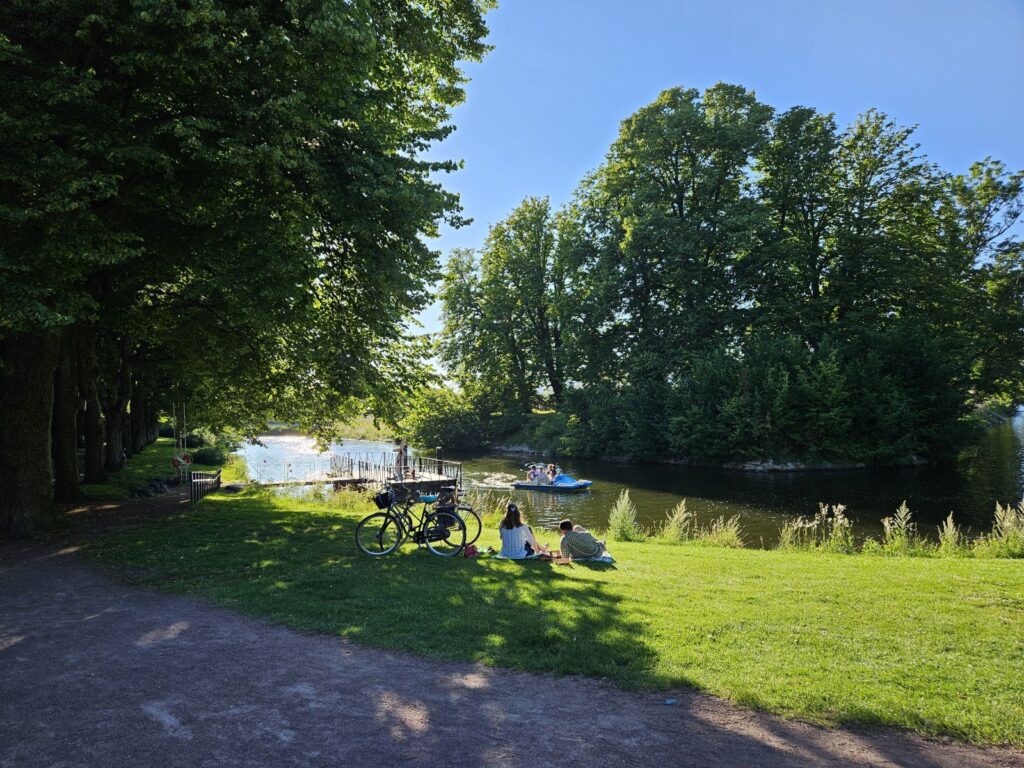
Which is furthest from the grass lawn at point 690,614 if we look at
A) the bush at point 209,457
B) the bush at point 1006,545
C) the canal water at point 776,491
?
the bush at point 209,457

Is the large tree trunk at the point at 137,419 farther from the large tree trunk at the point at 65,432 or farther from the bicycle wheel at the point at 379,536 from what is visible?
the bicycle wheel at the point at 379,536

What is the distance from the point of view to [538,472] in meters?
29.5

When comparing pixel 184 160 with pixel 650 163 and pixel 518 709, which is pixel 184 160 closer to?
pixel 518 709

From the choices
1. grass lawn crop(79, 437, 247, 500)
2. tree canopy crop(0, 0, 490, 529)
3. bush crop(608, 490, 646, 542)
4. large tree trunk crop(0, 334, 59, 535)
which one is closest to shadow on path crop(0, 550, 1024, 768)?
tree canopy crop(0, 0, 490, 529)

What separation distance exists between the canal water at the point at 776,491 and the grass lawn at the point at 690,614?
8780mm

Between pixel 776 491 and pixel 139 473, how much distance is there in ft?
86.0

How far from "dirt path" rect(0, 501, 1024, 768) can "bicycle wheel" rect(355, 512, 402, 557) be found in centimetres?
403

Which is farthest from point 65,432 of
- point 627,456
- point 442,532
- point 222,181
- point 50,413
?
point 627,456

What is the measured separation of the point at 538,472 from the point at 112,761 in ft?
85.5

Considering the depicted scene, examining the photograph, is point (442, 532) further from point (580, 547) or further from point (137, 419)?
point (137, 419)

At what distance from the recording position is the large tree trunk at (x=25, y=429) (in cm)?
1095

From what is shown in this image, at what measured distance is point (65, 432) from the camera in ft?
51.6

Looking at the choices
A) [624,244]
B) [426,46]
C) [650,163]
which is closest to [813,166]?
[650,163]

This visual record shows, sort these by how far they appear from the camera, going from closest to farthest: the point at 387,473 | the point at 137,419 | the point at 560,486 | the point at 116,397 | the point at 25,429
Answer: the point at 25,429 < the point at 116,397 < the point at 387,473 < the point at 560,486 < the point at 137,419
